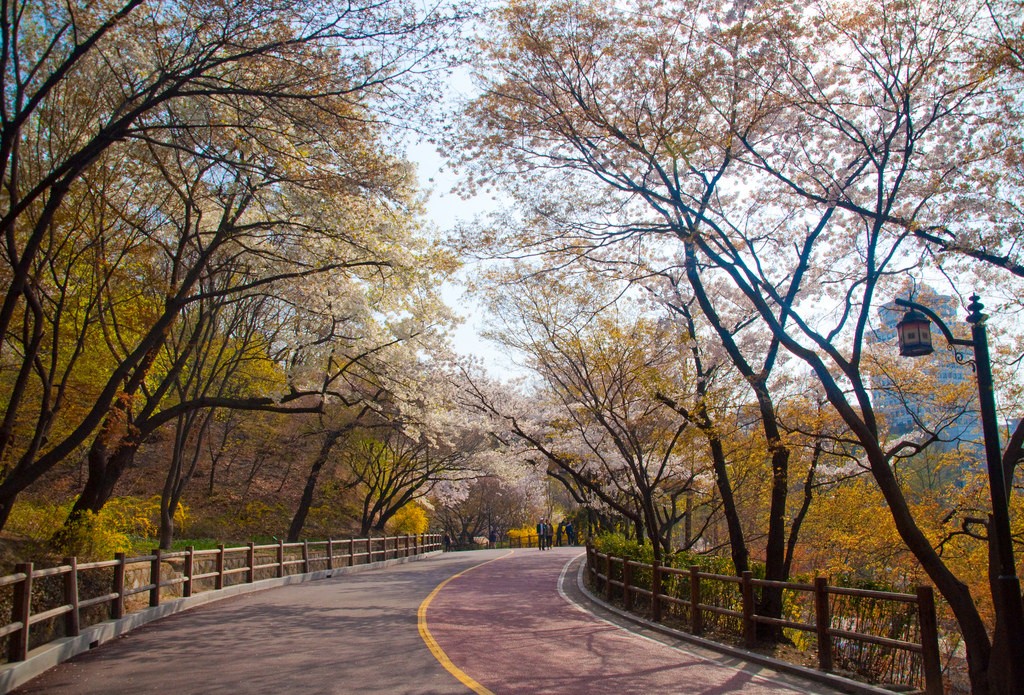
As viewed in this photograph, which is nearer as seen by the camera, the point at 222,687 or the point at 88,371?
the point at 222,687

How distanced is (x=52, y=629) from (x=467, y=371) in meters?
20.3

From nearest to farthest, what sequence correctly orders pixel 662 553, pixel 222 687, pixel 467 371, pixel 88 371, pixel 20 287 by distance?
pixel 222 687 → pixel 20 287 → pixel 662 553 → pixel 88 371 → pixel 467 371

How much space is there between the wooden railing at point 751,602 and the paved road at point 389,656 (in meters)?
0.90

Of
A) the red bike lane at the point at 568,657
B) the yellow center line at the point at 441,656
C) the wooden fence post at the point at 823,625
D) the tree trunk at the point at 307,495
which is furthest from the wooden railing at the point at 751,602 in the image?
the tree trunk at the point at 307,495

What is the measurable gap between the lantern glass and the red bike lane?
396cm

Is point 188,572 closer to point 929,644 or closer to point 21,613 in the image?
point 21,613

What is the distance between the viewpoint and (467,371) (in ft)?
96.0

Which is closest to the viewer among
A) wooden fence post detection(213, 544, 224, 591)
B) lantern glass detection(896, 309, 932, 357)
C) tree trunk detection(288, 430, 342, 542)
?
lantern glass detection(896, 309, 932, 357)

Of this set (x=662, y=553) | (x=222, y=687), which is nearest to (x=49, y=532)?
(x=222, y=687)

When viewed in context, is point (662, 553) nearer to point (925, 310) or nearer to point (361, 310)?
point (361, 310)

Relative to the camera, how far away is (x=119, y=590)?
1156 cm

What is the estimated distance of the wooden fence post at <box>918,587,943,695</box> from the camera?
7.68 meters

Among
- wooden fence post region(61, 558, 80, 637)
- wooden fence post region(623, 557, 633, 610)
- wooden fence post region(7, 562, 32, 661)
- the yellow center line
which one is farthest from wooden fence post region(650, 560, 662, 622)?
wooden fence post region(7, 562, 32, 661)

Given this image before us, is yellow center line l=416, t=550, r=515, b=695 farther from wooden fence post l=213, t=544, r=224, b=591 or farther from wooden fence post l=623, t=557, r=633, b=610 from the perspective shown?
wooden fence post l=213, t=544, r=224, b=591
